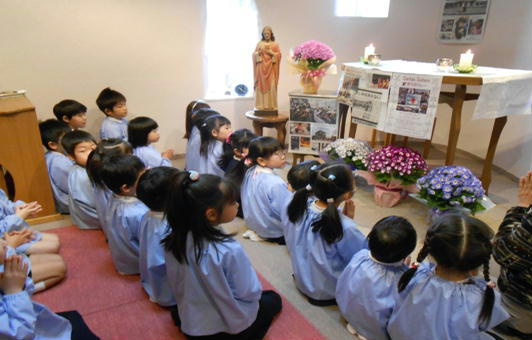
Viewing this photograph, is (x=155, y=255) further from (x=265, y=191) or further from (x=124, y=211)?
(x=265, y=191)

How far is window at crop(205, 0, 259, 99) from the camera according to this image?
4.37 meters

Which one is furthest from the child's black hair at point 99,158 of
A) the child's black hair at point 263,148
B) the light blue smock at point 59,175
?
the child's black hair at point 263,148

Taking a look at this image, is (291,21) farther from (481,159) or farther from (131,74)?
(481,159)

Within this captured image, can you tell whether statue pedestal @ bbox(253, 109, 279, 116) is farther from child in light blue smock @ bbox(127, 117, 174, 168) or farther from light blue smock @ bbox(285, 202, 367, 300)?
light blue smock @ bbox(285, 202, 367, 300)

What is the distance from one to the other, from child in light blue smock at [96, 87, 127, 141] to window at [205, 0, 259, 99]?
3.66 ft

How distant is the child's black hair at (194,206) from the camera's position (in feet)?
4.73

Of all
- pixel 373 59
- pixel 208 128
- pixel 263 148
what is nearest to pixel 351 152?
pixel 373 59

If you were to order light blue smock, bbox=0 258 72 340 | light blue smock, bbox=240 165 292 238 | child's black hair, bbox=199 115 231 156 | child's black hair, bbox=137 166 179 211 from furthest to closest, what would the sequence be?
child's black hair, bbox=199 115 231 156
light blue smock, bbox=240 165 292 238
child's black hair, bbox=137 166 179 211
light blue smock, bbox=0 258 72 340

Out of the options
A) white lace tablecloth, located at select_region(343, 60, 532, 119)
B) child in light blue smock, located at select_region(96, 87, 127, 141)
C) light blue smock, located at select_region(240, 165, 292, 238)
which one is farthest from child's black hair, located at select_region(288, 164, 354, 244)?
child in light blue smock, located at select_region(96, 87, 127, 141)

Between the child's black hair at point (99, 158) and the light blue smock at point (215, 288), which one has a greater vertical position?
the child's black hair at point (99, 158)

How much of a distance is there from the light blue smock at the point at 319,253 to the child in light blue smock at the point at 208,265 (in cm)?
38

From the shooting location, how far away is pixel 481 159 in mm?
4559

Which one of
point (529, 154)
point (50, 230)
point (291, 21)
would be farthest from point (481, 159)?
point (50, 230)

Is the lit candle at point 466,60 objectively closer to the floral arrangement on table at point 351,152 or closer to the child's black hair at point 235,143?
the floral arrangement on table at point 351,152
